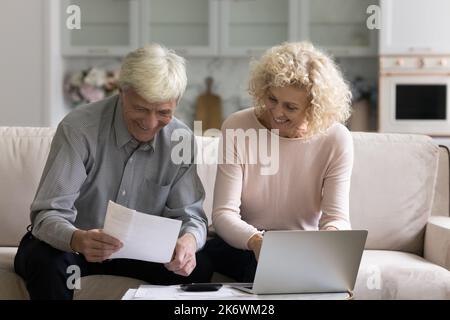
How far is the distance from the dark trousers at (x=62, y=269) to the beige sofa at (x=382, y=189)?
414mm

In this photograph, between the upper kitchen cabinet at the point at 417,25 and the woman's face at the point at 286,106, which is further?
the upper kitchen cabinet at the point at 417,25

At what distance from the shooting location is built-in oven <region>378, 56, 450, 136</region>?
187 inches

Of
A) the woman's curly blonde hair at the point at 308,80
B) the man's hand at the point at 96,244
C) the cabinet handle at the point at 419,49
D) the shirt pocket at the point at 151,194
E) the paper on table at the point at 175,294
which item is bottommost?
the paper on table at the point at 175,294

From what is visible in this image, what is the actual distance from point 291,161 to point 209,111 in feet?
9.69

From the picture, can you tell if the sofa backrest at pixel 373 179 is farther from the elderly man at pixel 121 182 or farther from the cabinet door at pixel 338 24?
the cabinet door at pixel 338 24

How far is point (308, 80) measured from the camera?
2207 mm

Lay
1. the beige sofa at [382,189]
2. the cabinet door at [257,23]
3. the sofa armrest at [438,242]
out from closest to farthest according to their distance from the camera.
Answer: the sofa armrest at [438,242] < the beige sofa at [382,189] < the cabinet door at [257,23]

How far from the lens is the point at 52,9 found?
4793 millimetres

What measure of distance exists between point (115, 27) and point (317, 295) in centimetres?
379

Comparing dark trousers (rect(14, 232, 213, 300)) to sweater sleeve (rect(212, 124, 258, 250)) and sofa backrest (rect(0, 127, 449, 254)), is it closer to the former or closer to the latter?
sweater sleeve (rect(212, 124, 258, 250))

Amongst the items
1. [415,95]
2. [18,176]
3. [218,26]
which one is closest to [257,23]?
[218,26]

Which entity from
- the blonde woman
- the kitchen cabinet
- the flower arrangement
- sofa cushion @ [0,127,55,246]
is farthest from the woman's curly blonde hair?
the flower arrangement

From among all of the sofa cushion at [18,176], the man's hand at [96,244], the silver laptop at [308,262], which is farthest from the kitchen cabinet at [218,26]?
the silver laptop at [308,262]

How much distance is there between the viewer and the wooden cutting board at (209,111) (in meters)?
5.19
